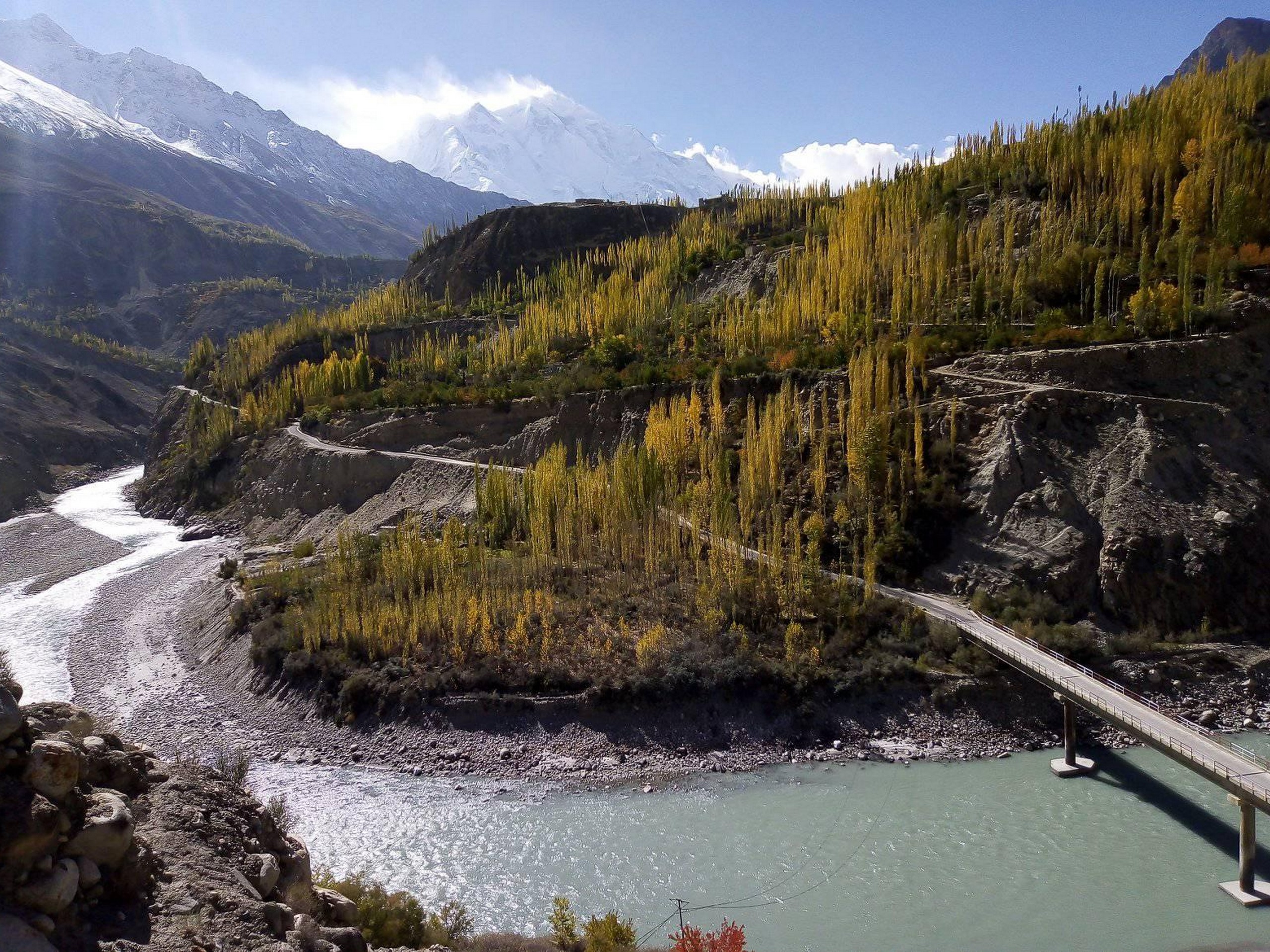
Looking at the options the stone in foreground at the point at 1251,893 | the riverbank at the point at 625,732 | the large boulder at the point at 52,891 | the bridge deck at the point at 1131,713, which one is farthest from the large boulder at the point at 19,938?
the stone in foreground at the point at 1251,893

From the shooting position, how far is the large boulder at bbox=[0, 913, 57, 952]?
26.1 ft

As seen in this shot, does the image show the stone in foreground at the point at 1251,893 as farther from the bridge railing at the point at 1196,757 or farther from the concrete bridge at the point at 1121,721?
the bridge railing at the point at 1196,757

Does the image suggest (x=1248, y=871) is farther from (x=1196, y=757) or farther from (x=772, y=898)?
(x=772, y=898)

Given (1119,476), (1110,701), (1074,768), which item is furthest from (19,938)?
(1119,476)

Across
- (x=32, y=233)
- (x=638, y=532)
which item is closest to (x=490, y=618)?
(x=638, y=532)

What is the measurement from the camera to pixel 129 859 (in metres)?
9.65

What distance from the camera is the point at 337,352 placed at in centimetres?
7269

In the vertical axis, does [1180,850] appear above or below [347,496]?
below

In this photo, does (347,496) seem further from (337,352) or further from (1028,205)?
(1028,205)

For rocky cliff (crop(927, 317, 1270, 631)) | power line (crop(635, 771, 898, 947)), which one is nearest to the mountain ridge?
rocky cliff (crop(927, 317, 1270, 631))

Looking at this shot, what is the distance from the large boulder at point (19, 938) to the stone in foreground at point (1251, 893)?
19492 mm

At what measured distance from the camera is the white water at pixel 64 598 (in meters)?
30.5

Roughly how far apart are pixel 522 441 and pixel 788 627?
23.5 metres

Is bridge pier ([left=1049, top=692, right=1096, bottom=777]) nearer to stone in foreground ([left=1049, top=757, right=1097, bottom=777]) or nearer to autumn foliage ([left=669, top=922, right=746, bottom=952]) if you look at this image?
stone in foreground ([left=1049, top=757, right=1097, bottom=777])
